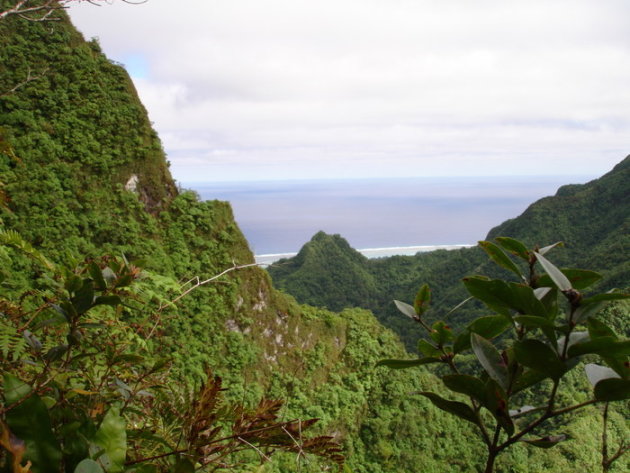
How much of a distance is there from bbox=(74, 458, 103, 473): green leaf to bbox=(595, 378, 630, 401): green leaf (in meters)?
0.56

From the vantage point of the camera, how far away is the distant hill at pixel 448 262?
23703 mm

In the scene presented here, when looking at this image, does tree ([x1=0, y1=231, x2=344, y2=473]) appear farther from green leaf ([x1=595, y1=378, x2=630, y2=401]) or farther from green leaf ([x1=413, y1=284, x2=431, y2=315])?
green leaf ([x1=595, y1=378, x2=630, y2=401])

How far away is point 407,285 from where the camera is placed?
30781 millimetres

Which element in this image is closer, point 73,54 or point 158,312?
point 158,312

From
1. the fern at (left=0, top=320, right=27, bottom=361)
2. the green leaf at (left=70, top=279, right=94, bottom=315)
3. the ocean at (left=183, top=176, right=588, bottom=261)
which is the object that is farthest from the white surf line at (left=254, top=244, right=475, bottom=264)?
the green leaf at (left=70, top=279, right=94, bottom=315)

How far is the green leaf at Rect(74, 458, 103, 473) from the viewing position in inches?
19.9

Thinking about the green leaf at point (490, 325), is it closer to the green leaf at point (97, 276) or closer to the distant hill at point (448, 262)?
the green leaf at point (97, 276)

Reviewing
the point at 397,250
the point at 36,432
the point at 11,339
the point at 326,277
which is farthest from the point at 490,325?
the point at 397,250

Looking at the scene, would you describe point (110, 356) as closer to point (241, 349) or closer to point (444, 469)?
point (241, 349)

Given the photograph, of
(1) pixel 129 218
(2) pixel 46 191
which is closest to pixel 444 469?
(1) pixel 129 218

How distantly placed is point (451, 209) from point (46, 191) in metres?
55.5

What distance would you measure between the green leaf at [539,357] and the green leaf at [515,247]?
0.11m

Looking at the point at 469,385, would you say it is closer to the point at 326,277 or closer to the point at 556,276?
the point at 556,276

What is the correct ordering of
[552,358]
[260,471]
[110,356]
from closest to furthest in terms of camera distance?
[552,358] < [260,471] < [110,356]
